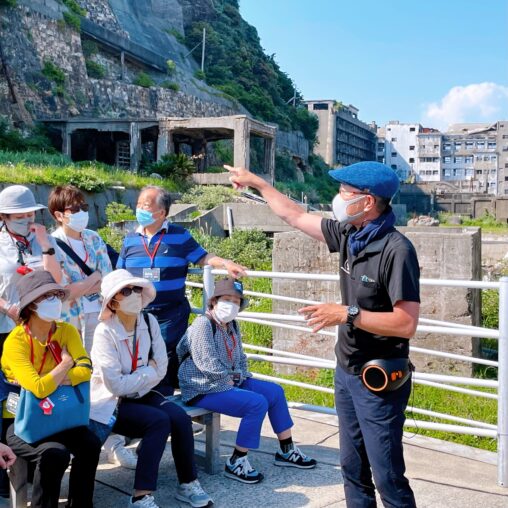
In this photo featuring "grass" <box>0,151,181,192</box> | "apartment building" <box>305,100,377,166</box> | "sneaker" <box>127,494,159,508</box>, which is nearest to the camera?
"sneaker" <box>127,494,159,508</box>

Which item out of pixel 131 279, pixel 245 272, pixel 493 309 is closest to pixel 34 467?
pixel 131 279

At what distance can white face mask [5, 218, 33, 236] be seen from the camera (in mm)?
4199

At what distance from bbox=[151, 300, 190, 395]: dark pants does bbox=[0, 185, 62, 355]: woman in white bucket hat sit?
816 millimetres

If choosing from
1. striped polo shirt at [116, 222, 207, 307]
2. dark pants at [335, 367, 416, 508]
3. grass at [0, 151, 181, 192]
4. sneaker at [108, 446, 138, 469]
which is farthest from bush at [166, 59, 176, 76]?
dark pants at [335, 367, 416, 508]

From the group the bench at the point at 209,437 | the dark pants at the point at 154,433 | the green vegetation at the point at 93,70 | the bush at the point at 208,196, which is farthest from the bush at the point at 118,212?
the green vegetation at the point at 93,70

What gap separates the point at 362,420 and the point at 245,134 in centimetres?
2660

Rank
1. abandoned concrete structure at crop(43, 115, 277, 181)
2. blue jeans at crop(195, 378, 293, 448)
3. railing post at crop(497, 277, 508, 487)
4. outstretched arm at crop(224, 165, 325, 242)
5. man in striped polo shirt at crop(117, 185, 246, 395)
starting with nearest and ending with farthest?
outstretched arm at crop(224, 165, 325, 242) < railing post at crop(497, 277, 508, 487) < blue jeans at crop(195, 378, 293, 448) < man in striped polo shirt at crop(117, 185, 246, 395) < abandoned concrete structure at crop(43, 115, 277, 181)

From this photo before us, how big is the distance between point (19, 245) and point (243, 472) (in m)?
1.99

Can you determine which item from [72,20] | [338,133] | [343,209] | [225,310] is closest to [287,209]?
[343,209]

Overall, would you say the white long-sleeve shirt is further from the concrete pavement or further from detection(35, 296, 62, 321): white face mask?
the concrete pavement

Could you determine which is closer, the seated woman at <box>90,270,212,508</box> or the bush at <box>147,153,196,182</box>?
the seated woman at <box>90,270,212,508</box>

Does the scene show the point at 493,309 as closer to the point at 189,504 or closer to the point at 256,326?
the point at 256,326

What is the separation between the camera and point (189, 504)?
3711 mm

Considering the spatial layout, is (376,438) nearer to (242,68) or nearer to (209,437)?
(209,437)
